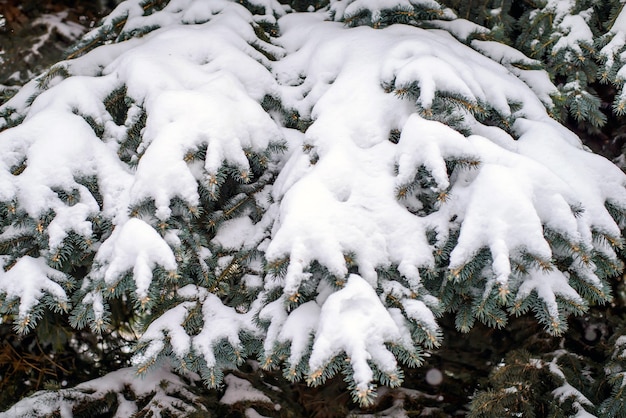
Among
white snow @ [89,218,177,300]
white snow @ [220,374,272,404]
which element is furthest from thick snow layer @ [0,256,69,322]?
white snow @ [220,374,272,404]

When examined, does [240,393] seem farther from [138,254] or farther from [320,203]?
[320,203]

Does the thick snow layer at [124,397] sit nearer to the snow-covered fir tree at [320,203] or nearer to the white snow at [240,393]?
the snow-covered fir tree at [320,203]

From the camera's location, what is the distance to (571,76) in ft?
8.09

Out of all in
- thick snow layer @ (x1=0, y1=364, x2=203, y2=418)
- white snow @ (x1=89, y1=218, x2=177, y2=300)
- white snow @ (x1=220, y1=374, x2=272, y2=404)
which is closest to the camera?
white snow @ (x1=89, y1=218, x2=177, y2=300)

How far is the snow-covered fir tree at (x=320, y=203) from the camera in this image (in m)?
1.64

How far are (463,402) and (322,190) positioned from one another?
1.86 m

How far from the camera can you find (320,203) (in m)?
1.72

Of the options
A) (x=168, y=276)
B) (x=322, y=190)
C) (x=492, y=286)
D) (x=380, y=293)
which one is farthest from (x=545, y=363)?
(x=168, y=276)

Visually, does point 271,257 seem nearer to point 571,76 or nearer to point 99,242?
point 99,242

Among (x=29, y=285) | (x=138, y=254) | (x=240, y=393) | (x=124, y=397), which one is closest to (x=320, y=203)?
(x=138, y=254)

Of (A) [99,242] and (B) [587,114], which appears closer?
(A) [99,242]

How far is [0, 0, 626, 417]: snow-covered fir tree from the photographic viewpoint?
164 centimetres

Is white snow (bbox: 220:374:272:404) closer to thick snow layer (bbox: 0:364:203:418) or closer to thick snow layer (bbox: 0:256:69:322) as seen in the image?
thick snow layer (bbox: 0:364:203:418)

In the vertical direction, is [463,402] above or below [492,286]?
below
